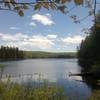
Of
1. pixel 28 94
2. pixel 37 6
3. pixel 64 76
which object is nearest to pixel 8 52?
pixel 64 76

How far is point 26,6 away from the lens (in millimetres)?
2369

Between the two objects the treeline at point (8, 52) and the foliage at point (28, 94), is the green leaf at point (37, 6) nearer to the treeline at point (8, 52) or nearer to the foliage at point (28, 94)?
the foliage at point (28, 94)

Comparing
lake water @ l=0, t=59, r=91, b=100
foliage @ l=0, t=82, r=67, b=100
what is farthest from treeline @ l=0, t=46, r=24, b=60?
foliage @ l=0, t=82, r=67, b=100

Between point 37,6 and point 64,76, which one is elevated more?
point 37,6

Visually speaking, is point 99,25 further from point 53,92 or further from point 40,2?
point 53,92

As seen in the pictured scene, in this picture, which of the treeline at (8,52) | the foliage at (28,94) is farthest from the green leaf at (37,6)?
the treeline at (8,52)

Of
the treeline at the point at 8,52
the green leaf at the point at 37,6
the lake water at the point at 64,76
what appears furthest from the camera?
the treeline at the point at 8,52

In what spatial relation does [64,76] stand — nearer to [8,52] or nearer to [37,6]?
[37,6]

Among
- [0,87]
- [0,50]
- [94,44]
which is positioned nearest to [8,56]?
[0,50]

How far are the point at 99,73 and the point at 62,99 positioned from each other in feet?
118

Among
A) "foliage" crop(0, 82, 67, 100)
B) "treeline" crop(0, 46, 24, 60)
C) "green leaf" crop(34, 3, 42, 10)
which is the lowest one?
"treeline" crop(0, 46, 24, 60)

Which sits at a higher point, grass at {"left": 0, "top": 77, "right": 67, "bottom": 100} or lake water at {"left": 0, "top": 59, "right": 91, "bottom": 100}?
grass at {"left": 0, "top": 77, "right": 67, "bottom": 100}

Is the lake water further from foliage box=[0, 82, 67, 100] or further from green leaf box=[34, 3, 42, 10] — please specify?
green leaf box=[34, 3, 42, 10]

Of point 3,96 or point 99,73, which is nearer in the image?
point 3,96
